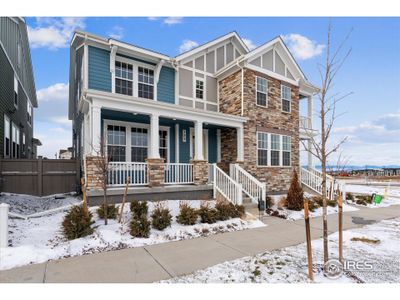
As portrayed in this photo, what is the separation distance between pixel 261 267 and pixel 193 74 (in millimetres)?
9281

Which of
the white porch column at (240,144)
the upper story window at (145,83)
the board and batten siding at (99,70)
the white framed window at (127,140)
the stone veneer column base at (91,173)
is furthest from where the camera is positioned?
the white porch column at (240,144)

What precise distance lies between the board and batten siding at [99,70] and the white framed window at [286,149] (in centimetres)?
880

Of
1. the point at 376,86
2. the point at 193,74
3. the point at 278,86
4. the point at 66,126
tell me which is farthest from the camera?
the point at 66,126

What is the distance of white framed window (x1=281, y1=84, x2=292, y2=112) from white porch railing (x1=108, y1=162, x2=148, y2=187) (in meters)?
8.11

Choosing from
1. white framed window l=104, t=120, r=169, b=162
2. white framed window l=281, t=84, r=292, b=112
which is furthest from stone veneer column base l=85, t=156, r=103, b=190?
white framed window l=281, t=84, r=292, b=112

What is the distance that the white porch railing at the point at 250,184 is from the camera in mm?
8321

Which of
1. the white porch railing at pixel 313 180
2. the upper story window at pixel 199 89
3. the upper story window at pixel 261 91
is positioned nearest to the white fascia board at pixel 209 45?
the upper story window at pixel 199 89

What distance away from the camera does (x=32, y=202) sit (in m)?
7.70

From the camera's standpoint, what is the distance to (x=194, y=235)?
546 centimetres

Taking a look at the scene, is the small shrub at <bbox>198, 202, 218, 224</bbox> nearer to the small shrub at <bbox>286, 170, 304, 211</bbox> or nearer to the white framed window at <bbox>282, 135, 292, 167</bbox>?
the small shrub at <bbox>286, 170, 304, 211</bbox>

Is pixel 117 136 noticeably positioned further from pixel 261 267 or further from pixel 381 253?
pixel 381 253

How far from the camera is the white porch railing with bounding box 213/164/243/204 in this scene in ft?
26.1

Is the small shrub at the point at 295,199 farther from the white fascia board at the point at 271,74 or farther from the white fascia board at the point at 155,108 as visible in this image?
the white fascia board at the point at 271,74

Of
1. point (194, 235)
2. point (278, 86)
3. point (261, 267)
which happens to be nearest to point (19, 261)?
point (194, 235)
